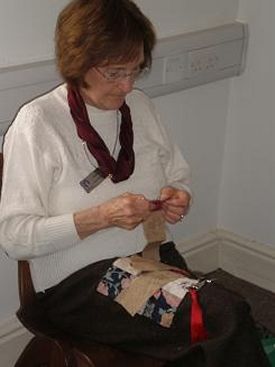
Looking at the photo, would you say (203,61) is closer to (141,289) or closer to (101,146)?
(101,146)

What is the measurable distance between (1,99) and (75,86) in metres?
0.25

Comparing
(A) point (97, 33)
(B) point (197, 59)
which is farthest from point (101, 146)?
(B) point (197, 59)

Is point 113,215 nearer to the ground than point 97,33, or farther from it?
nearer to the ground

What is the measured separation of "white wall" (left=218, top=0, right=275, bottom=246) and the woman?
930 mm

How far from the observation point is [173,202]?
176 centimetres

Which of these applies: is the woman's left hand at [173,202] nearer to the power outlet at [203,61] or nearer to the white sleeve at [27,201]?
the white sleeve at [27,201]

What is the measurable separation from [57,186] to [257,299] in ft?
4.66

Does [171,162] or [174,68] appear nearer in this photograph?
[171,162]

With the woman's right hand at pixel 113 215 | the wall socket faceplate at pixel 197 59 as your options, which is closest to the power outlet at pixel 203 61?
the wall socket faceplate at pixel 197 59

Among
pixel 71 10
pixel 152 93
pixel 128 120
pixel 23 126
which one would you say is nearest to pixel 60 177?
pixel 23 126

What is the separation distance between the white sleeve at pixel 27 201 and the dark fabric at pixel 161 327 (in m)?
0.17

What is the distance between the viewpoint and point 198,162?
105 inches

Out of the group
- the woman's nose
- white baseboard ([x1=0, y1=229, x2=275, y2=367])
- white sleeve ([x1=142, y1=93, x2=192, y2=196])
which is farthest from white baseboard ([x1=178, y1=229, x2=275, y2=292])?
the woman's nose

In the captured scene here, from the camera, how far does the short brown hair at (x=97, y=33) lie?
1543mm
